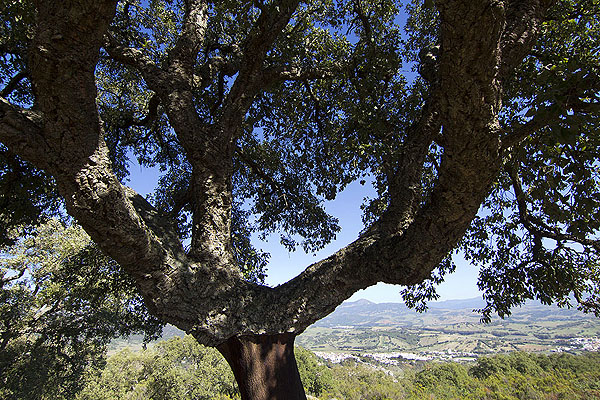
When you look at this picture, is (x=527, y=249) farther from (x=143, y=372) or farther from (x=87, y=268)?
(x=143, y=372)

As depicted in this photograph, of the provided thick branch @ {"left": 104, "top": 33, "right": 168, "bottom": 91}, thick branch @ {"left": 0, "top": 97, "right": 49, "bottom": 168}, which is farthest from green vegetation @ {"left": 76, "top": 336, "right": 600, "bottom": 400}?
thick branch @ {"left": 0, "top": 97, "right": 49, "bottom": 168}

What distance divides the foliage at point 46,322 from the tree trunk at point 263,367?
12.5 meters

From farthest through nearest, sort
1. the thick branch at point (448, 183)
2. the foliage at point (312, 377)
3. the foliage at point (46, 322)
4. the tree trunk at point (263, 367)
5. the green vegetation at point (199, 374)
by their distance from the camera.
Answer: the foliage at point (312, 377) → the green vegetation at point (199, 374) → the foliage at point (46, 322) → the tree trunk at point (263, 367) → the thick branch at point (448, 183)

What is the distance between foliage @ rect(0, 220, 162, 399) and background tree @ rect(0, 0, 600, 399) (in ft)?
34.9

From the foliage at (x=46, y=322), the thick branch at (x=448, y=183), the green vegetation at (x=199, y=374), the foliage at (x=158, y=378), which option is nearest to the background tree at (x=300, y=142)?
the thick branch at (x=448, y=183)

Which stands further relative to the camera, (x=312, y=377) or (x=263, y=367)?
(x=312, y=377)

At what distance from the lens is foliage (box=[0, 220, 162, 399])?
14.7m

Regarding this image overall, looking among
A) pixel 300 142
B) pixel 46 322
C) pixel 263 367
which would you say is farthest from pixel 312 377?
pixel 263 367

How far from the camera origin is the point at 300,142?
834 cm

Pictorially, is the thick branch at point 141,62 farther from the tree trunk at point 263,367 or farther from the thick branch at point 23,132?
the tree trunk at point 263,367

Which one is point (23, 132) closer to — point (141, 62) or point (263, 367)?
point (141, 62)

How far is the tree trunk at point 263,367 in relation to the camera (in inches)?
134

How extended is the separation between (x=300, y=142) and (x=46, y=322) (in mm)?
17725

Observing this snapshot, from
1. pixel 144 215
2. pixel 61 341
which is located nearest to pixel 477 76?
pixel 144 215
